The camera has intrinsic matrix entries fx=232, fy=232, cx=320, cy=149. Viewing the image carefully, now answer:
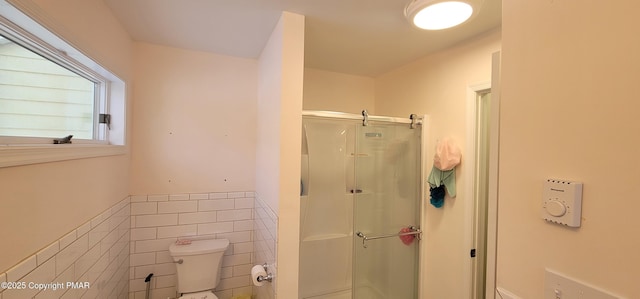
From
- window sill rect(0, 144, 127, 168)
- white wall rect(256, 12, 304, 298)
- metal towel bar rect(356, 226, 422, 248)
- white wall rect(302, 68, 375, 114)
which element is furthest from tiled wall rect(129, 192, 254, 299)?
white wall rect(302, 68, 375, 114)

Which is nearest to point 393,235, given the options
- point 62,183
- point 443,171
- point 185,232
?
point 443,171

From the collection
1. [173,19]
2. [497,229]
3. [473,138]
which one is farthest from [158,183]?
[473,138]

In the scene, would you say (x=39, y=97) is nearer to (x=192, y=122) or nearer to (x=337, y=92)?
(x=192, y=122)

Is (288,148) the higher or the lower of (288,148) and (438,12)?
the lower

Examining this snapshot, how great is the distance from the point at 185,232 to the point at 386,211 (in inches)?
68.3

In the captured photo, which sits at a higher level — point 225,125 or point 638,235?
point 225,125

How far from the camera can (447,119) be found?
71.6 inches

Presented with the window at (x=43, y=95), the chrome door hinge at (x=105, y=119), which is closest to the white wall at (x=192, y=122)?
the chrome door hinge at (x=105, y=119)

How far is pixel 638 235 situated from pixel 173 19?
2213 millimetres

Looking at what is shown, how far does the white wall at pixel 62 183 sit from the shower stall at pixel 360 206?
1.22 metres

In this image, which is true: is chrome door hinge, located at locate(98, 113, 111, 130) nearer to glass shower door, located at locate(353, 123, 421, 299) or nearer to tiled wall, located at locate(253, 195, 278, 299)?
tiled wall, located at locate(253, 195, 278, 299)

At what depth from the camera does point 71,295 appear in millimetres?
1089

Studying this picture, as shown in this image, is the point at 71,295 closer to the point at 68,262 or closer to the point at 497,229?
the point at 68,262

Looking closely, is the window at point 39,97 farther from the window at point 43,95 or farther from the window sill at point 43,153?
the window sill at point 43,153
